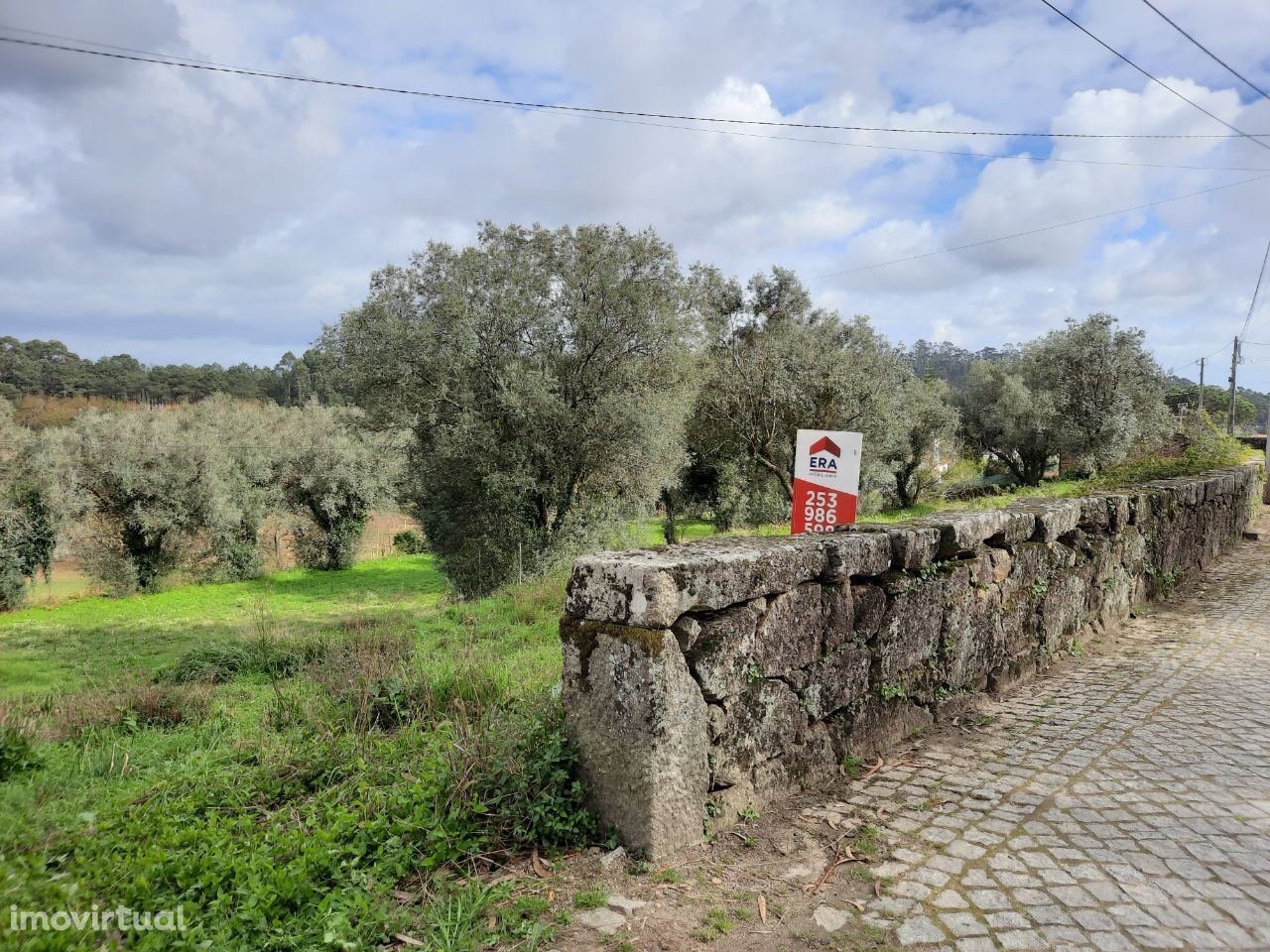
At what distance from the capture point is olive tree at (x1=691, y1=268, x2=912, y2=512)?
68.3 ft

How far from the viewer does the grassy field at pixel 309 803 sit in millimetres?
2438

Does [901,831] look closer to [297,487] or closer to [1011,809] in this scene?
[1011,809]

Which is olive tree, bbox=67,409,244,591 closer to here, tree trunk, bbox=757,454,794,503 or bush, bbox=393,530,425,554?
bush, bbox=393,530,425,554

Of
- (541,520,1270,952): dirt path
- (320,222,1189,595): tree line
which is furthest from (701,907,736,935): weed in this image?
(320,222,1189,595): tree line

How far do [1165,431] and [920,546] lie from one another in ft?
95.5

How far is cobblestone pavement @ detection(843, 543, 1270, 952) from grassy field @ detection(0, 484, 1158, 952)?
150cm

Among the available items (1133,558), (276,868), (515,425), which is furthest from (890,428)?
(276,868)

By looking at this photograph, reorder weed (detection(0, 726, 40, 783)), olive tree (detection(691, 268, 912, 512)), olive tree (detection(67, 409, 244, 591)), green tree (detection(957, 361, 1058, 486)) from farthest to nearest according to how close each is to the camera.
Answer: green tree (detection(957, 361, 1058, 486))
olive tree (detection(67, 409, 244, 591))
olive tree (detection(691, 268, 912, 512))
weed (detection(0, 726, 40, 783))

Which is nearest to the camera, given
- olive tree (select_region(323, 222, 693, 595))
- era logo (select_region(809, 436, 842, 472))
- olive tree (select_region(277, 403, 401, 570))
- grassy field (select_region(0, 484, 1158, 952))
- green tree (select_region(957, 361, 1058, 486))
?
grassy field (select_region(0, 484, 1158, 952))

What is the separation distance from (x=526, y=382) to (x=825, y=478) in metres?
7.50

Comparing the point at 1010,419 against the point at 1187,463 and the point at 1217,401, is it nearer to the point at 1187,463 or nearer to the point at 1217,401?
the point at 1187,463

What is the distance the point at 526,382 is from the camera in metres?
15.4

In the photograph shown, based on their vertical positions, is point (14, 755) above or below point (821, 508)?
below

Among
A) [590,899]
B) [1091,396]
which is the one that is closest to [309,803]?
[590,899]
